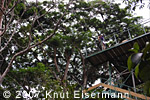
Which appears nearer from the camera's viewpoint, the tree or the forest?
the tree

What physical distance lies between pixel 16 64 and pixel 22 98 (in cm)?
249

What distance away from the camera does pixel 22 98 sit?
13.1 metres

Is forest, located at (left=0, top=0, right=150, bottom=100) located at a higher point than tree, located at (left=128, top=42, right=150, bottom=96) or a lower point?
higher

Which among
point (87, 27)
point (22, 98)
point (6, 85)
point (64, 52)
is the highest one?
point (87, 27)

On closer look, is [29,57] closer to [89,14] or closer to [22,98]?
[22,98]

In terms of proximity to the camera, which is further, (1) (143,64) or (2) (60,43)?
(2) (60,43)

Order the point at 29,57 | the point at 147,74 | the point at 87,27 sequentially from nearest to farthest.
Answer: the point at 147,74 < the point at 29,57 < the point at 87,27

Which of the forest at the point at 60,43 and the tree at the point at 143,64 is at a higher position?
the forest at the point at 60,43

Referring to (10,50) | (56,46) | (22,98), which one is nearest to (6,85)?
(22,98)

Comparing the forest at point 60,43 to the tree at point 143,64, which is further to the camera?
the forest at point 60,43

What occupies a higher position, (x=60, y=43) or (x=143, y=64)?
(x=60, y=43)

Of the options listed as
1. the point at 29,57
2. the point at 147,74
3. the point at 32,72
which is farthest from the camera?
the point at 29,57

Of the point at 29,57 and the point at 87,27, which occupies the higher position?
the point at 87,27

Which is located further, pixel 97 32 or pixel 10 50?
pixel 97 32
